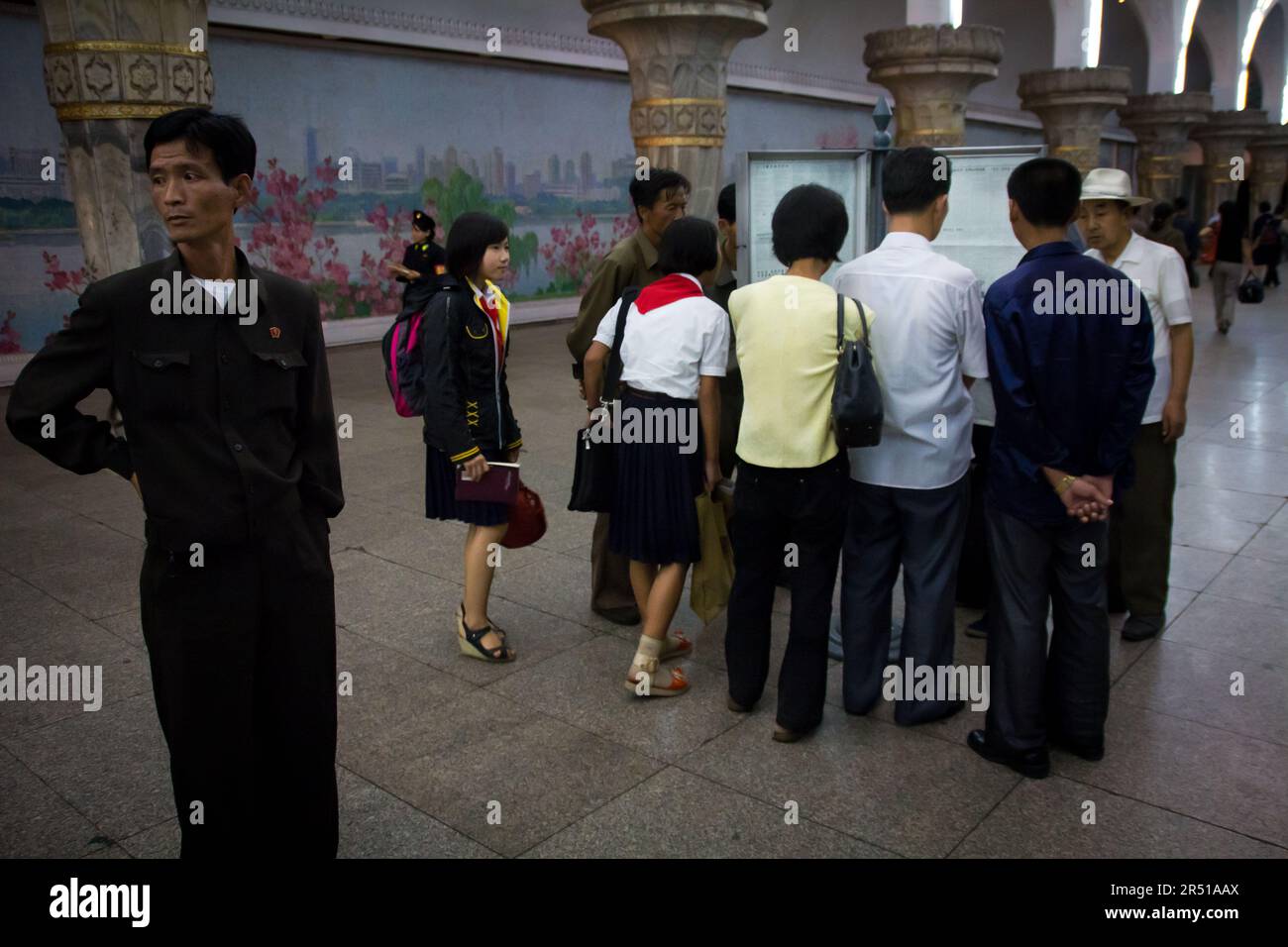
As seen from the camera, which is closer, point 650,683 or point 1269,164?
point 650,683

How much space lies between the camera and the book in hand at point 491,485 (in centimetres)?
391

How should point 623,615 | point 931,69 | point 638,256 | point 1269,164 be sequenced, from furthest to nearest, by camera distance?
1. point 1269,164
2. point 931,69
3. point 623,615
4. point 638,256

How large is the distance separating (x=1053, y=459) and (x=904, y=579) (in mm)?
680

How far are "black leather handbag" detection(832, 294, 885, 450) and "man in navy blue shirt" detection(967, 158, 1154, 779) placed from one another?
37 cm

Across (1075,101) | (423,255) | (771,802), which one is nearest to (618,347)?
(771,802)

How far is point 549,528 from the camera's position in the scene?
19.2ft

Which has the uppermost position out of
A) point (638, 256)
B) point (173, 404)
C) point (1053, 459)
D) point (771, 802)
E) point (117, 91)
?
point (117, 91)

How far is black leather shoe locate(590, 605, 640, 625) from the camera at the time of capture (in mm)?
4523

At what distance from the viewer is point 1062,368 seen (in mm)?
3105

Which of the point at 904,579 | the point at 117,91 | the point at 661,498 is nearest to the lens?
the point at 904,579

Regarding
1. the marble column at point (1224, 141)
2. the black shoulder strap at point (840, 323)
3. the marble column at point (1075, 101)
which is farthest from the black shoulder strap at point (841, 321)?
the marble column at point (1224, 141)

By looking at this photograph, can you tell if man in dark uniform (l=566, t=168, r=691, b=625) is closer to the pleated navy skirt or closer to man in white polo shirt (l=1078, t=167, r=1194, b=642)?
the pleated navy skirt

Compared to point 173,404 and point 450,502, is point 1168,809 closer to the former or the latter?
point 450,502

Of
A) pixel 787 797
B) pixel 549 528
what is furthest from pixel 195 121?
pixel 549 528
